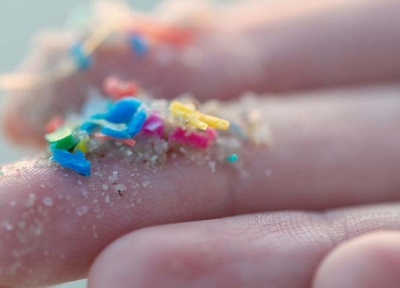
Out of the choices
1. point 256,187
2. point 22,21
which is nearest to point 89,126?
point 256,187

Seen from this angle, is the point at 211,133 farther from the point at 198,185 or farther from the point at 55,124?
the point at 55,124

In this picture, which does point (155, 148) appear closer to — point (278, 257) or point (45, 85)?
point (278, 257)

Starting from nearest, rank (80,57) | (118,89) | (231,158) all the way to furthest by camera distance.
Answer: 1. (231,158)
2. (118,89)
3. (80,57)

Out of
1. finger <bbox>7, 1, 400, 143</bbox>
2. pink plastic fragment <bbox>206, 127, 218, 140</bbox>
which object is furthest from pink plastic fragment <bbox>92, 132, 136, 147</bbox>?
finger <bbox>7, 1, 400, 143</bbox>

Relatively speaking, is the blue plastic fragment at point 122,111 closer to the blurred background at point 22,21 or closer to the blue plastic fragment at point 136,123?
the blue plastic fragment at point 136,123

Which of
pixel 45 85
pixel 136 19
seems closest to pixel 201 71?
pixel 136 19

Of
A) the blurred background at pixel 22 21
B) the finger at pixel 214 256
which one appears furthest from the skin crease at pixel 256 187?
the blurred background at pixel 22 21

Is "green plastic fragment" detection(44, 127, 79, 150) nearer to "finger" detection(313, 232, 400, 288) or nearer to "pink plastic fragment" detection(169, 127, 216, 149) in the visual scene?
"pink plastic fragment" detection(169, 127, 216, 149)
